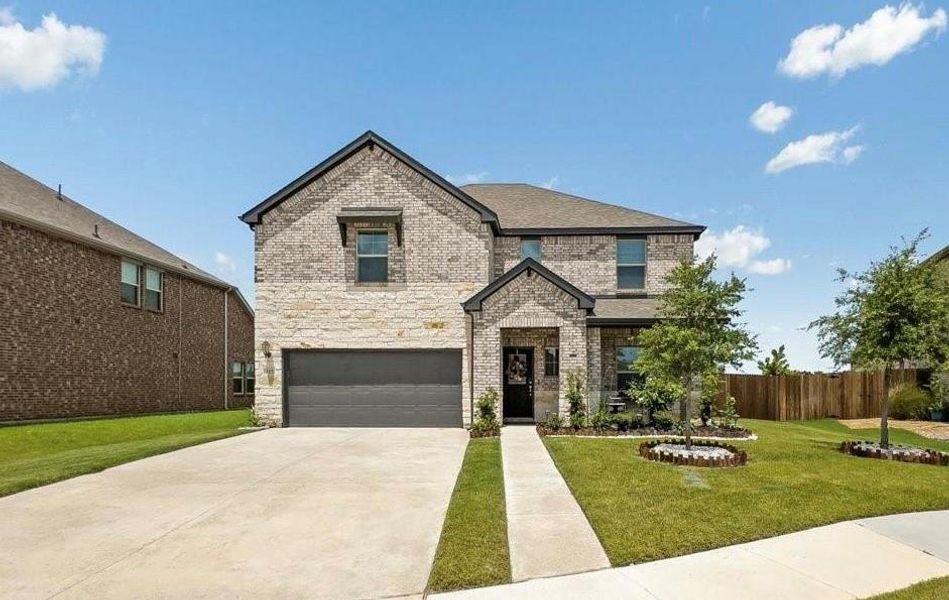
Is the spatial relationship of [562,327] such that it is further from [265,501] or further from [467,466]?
[265,501]

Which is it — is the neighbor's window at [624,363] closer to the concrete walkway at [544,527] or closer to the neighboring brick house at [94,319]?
the concrete walkway at [544,527]

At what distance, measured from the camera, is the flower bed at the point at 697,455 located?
1018cm

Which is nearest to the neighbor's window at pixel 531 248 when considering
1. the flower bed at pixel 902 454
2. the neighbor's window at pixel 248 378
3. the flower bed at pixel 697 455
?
the flower bed at pixel 697 455

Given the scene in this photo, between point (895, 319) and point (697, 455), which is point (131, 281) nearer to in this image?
point (697, 455)

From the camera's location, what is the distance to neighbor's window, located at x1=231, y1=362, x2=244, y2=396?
91.5ft

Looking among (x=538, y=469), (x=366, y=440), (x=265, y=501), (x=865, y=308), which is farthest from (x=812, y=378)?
(x=265, y=501)

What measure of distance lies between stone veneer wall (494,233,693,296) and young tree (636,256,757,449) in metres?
7.17

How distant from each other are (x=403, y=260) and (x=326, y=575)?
12.4m

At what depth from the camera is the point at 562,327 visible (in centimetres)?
1588

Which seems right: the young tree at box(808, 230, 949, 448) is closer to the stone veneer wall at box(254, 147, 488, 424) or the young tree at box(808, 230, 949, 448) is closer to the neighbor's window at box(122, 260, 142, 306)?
the stone veneer wall at box(254, 147, 488, 424)

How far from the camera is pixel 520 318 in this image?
16016 millimetres

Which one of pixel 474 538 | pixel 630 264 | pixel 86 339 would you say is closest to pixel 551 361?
pixel 630 264

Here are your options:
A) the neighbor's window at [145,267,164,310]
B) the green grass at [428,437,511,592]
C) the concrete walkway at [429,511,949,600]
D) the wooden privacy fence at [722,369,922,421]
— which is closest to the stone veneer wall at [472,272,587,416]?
the green grass at [428,437,511,592]

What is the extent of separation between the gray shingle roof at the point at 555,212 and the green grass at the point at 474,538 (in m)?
11.5
